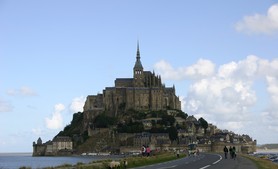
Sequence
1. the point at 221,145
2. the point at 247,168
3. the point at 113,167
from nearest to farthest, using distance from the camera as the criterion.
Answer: the point at 113,167, the point at 247,168, the point at 221,145

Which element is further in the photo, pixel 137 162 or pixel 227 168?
pixel 137 162

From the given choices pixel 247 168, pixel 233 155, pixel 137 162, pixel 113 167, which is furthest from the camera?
pixel 233 155

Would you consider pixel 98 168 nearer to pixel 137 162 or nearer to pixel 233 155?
pixel 137 162

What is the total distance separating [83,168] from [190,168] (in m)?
8.20

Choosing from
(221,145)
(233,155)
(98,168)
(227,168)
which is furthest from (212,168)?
(221,145)

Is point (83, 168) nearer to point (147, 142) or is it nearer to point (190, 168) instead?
point (190, 168)

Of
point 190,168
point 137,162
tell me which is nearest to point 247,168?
point 190,168

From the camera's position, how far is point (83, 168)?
3909 centimetres

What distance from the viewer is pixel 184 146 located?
19450cm

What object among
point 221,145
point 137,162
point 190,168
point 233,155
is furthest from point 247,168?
point 221,145

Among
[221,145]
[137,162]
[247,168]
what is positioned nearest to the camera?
[247,168]

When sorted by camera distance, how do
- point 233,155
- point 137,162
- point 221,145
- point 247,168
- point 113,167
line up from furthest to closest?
point 221,145
point 233,155
point 137,162
point 247,168
point 113,167

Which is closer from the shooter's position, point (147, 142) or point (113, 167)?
point (113, 167)

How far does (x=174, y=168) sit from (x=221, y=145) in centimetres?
15292
